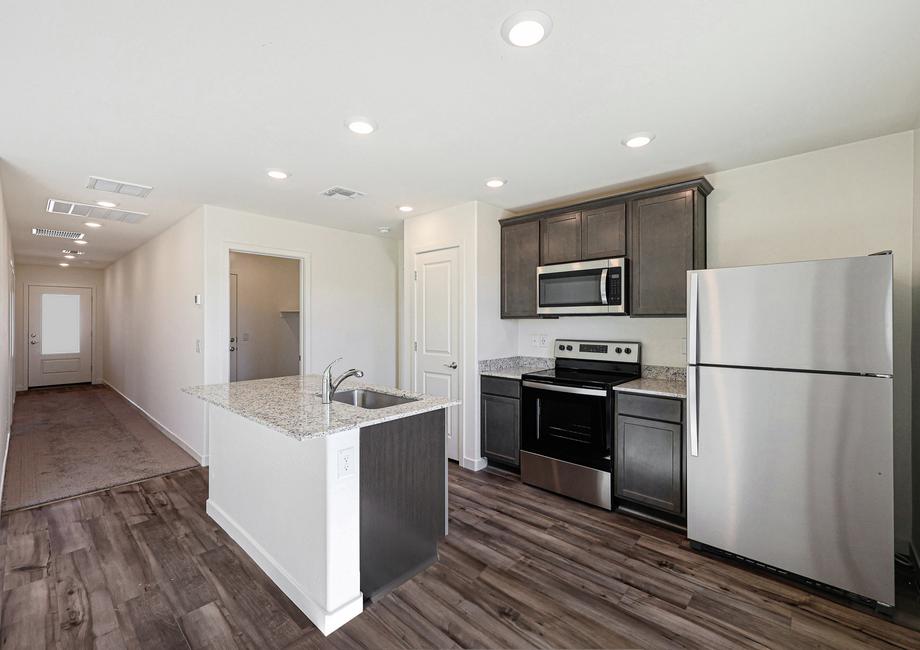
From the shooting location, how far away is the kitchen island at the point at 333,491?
190 cm

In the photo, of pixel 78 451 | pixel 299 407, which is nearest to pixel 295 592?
pixel 299 407

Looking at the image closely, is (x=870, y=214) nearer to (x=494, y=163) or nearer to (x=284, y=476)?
(x=494, y=163)

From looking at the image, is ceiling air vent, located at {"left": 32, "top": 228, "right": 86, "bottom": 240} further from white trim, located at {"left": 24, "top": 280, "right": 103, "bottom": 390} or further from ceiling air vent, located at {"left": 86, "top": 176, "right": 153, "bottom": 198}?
white trim, located at {"left": 24, "top": 280, "right": 103, "bottom": 390}

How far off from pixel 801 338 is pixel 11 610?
13.2ft

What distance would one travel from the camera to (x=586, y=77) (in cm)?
190

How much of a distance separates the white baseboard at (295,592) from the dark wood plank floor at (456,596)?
0.14ft

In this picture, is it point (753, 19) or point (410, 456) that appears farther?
point (410, 456)

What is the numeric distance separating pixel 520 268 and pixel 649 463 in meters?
1.91

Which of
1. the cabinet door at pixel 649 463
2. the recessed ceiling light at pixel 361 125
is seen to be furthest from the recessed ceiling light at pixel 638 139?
the cabinet door at pixel 649 463

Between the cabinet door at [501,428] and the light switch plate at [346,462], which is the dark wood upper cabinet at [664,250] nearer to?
the cabinet door at [501,428]

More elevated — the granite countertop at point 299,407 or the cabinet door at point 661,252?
the cabinet door at point 661,252

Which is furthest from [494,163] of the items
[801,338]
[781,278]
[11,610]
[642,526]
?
[11,610]

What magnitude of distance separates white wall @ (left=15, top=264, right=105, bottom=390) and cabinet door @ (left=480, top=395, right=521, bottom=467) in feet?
28.8

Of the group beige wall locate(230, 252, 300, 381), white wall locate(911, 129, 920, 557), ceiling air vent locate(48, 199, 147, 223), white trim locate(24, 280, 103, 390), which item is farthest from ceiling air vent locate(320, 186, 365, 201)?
A: white trim locate(24, 280, 103, 390)
